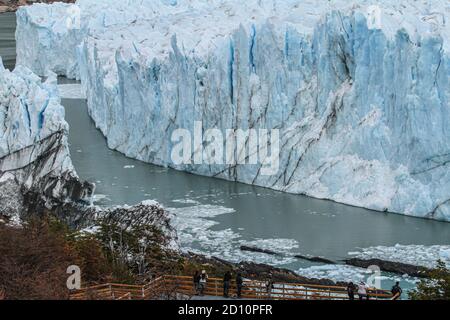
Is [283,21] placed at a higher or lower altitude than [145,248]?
higher

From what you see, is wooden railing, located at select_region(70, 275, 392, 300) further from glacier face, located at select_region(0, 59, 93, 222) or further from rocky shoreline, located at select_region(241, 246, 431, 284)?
glacier face, located at select_region(0, 59, 93, 222)

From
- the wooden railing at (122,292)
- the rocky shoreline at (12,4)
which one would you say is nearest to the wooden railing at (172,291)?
the wooden railing at (122,292)

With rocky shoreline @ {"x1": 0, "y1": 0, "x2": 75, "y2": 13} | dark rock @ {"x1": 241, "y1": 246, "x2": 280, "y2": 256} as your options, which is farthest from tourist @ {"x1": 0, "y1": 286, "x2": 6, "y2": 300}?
rocky shoreline @ {"x1": 0, "y1": 0, "x2": 75, "y2": 13}

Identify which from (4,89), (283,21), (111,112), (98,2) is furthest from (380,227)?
(98,2)

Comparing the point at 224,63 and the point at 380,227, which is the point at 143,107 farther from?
the point at 380,227

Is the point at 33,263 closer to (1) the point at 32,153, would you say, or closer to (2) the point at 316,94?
(1) the point at 32,153

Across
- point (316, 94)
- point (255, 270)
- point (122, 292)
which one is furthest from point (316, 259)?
point (122, 292)

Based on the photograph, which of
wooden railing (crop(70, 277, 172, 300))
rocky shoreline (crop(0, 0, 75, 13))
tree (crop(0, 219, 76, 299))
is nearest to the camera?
tree (crop(0, 219, 76, 299))
